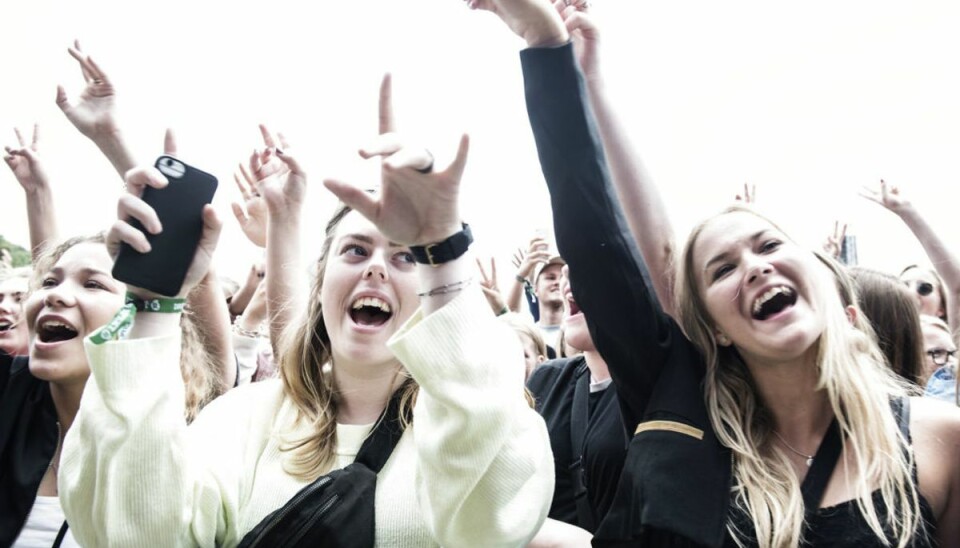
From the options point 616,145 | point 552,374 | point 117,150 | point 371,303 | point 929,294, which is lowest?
point 929,294

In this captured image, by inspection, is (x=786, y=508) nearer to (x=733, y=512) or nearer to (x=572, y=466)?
(x=733, y=512)

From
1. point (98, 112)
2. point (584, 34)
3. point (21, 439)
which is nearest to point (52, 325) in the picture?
point (21, 439)

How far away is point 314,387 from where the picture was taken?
2.22 meters

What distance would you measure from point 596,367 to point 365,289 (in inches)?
41.8

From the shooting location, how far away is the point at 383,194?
1572 millimetres

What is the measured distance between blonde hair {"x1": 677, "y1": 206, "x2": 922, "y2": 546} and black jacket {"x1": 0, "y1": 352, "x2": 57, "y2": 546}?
7.02ft

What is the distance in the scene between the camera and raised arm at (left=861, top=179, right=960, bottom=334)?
420cm

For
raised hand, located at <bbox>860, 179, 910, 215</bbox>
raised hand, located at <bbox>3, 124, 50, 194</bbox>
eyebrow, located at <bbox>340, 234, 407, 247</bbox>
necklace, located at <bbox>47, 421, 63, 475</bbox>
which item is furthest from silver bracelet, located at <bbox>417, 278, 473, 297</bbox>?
raised hand, located at <bbox>860, 179, 910, 215</bbox>

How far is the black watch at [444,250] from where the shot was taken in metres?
1.59

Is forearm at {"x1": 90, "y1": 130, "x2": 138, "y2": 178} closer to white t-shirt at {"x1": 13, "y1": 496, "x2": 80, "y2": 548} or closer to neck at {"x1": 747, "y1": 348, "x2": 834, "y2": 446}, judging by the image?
white t-shirt at {"x1": 13, "y1": 496, "x2": 80, "y2": 548}

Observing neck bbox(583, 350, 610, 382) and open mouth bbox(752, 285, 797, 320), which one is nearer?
open mouth bbox(752, 285, 797, 320)

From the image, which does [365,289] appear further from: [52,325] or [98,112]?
[98,112]

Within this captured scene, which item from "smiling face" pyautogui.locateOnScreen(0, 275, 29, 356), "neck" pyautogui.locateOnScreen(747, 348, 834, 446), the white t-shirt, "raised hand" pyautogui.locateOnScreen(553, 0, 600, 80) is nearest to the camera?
"neck" pyautogui.locateOnScreen(747, 348, 834, 446)

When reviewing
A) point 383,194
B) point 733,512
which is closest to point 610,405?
point 733,512
